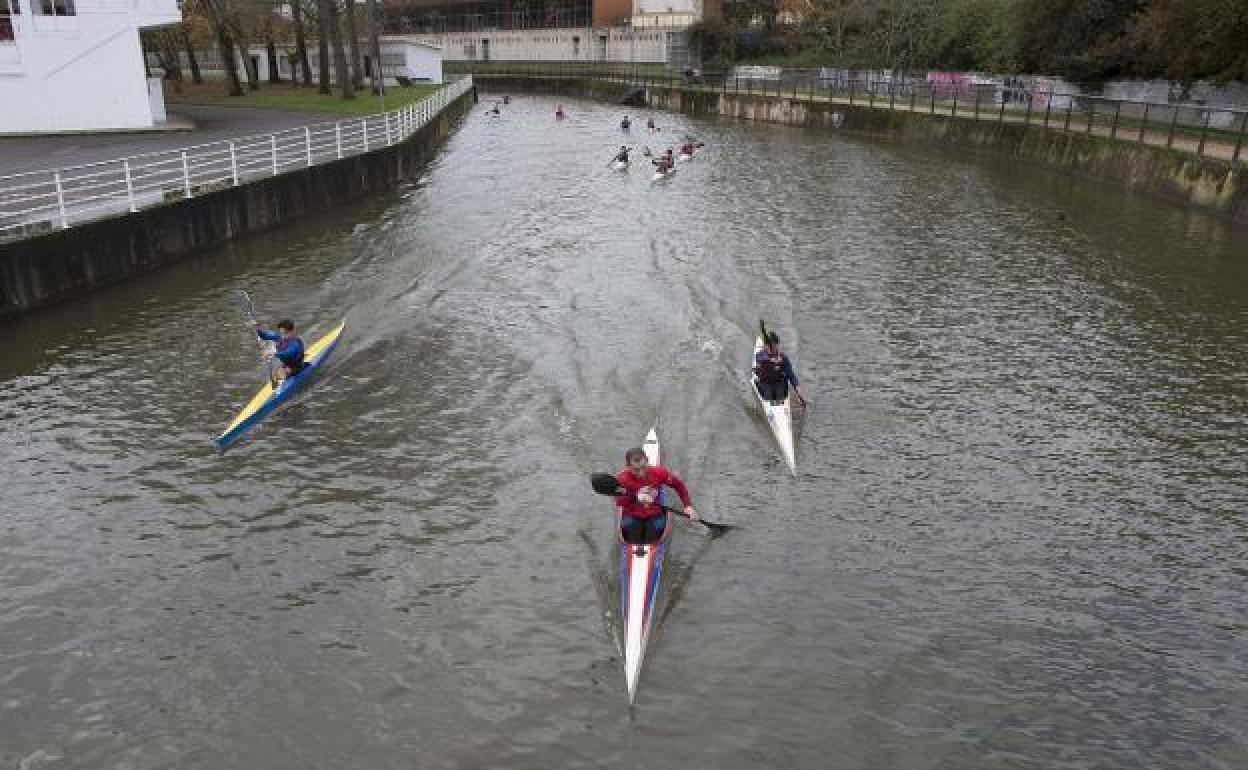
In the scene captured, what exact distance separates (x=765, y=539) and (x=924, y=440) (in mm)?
3913

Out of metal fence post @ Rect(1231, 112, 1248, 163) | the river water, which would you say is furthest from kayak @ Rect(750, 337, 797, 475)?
metal fence post @ Rect(1231, 112, 1248, 163)

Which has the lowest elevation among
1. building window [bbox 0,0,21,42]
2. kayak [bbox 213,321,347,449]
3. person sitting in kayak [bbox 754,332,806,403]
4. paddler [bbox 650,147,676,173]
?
kayak [bbox 213,321,347,449]

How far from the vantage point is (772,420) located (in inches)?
563

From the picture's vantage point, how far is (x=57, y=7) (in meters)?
33.9

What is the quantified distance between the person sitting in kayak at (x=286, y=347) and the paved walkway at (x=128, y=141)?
14310 mm

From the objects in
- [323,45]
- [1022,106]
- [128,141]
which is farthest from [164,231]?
[323,45]

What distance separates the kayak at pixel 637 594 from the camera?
927 centimetres

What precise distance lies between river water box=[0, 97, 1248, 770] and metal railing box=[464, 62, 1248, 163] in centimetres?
1111

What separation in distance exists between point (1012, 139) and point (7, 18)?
38.6 m

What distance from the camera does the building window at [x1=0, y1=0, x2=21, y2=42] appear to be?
104ft

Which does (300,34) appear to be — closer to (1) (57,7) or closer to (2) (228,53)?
(2) (228,53)

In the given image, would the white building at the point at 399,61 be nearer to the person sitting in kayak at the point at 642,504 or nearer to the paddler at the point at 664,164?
the paddler at the point at 664,164

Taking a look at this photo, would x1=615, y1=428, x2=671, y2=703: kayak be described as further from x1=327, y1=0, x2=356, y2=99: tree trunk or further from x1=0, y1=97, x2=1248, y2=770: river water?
x1=327, y1=0, x2=356, y2=99: tree trunk

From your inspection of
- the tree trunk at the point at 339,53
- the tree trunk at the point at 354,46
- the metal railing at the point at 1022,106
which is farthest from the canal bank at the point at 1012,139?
the tree trunk at the point at 339,53
